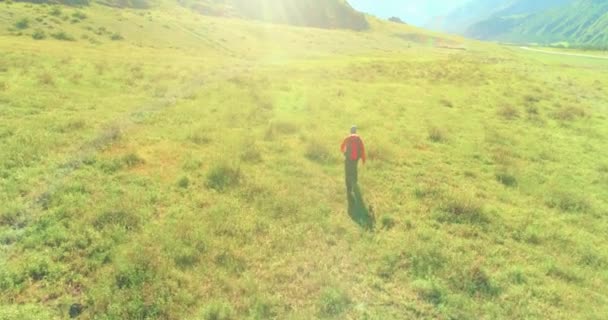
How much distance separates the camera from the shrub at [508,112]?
33638 mm

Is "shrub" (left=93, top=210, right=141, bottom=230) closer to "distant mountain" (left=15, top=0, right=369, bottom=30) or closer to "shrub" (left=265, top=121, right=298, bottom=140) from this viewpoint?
"shrub" (left=265, top=121, right=298, bottom=140)

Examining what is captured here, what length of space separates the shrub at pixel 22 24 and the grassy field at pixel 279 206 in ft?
89.3

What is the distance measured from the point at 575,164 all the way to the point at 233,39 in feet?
214

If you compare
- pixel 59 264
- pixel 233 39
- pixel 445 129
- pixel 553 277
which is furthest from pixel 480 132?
pixel 233 39

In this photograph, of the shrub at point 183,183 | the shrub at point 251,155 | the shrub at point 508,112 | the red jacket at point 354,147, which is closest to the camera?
the shrub at point 183,183

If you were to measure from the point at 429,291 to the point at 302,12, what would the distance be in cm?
17283

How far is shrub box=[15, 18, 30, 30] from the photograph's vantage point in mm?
55044

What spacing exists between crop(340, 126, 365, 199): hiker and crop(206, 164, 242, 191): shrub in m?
4.38

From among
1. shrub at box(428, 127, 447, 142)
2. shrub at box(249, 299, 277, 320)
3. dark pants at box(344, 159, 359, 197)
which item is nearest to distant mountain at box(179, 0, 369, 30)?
shrub at box(428, 127, 447, 142)

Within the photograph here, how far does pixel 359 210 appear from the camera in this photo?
1588 centimetres

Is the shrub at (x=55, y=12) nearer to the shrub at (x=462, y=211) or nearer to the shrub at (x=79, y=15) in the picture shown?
the shrub at (x=79, y=15)

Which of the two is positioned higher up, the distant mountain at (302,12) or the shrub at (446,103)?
the distant mountain at (302,12)

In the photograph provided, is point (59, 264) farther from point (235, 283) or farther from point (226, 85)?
point (226, 85)

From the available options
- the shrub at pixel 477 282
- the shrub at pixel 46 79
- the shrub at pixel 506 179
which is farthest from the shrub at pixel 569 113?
the shrub at pixel 46 79
